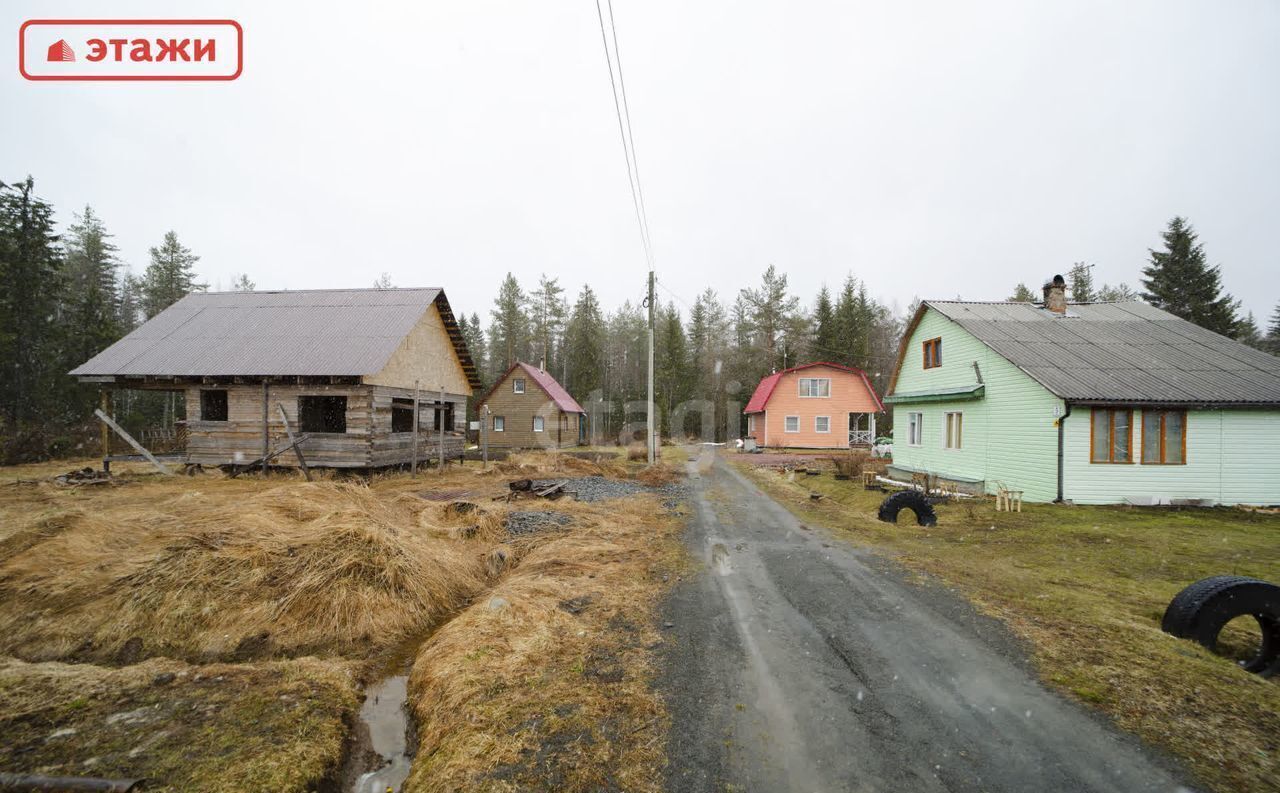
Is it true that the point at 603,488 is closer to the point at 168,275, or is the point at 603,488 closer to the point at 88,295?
the point at 88,295

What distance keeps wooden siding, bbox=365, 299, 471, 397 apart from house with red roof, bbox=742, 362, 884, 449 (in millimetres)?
22362

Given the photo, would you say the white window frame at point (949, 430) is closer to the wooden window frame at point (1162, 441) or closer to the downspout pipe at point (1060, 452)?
the downspout pipe at point (1060, 452)

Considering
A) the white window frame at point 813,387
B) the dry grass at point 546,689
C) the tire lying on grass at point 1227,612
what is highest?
the white window frame at point 813,387

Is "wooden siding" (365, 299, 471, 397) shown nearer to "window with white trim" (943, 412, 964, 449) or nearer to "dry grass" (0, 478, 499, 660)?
"dry grass" (0, 478, 499, 660)

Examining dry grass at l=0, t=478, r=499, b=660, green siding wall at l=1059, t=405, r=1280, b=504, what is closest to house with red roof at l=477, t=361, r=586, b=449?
dry grass at l=0, t=478, r=499, b=660

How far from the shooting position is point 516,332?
54156mm

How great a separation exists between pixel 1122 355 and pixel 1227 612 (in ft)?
46.4

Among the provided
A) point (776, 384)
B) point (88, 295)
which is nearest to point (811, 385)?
point (776, 384)

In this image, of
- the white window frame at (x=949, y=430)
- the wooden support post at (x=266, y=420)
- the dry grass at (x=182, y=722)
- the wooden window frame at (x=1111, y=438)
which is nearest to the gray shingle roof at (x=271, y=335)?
the wooden support post at (x=266, y=420)

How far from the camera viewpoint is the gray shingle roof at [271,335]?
17328 mm

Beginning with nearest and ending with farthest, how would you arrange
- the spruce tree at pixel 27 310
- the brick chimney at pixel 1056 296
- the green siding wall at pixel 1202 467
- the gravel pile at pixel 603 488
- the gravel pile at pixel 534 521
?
1. the gravel pile at pixel 534 521
2. the green siding wall at pixel 1202 467
3. the gravel pile at pixel 603 488
4. the brick chimney at pixel 1056 296
5. the spruce tree at pixel 27 310

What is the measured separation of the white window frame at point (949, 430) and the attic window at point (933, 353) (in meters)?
2.19

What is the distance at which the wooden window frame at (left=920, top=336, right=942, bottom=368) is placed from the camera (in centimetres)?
1920

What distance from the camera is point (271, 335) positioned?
762 inches
